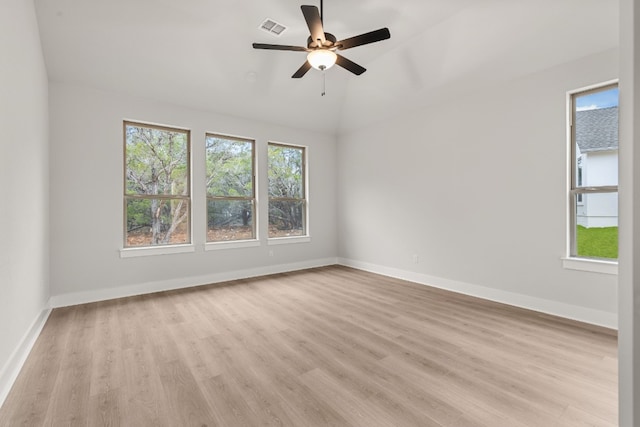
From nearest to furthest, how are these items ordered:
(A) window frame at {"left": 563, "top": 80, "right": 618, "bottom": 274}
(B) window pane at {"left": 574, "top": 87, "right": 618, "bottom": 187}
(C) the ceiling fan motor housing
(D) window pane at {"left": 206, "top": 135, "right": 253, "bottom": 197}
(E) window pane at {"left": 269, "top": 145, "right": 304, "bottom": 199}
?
(C) the ceiling fan motor housing → (B) window pane at {"left": 574, "top": 87, "right": 618, "bottom": 187} → (A) window frame at {"left": 563, "top": 80, "right": 618, "bottom": 274} → (D) window pane at {"left": 206, "top": 135, "right": 253, "bottom": 197} → (E) window pane at {"left": 269, "top": 145, "right": 304, "bottom": 199}

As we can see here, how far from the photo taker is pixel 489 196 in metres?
3.93

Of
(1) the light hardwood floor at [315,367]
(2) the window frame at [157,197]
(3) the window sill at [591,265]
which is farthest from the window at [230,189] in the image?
(3) the window sill at [591,265]

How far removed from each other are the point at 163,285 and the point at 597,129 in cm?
582

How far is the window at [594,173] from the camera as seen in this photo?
3088 mm

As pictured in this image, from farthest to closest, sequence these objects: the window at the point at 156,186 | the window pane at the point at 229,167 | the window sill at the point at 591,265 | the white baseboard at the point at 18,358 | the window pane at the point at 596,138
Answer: the window pane at the point at 229,167
the window at the point at 156,186
the window pane at the point at 596,138
the window sill at the point at 591,265
the white baseboard at the point at 18,358

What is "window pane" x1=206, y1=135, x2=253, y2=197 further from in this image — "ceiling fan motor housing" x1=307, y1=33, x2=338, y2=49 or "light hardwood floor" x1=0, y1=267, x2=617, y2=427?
"ceiling fan motor housing" x1=307, y1=33, x2=338, y2=49

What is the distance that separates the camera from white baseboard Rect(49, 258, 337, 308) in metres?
3.77

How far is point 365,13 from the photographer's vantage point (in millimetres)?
3359

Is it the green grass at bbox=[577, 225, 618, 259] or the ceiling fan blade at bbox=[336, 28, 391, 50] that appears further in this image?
the green grass at bbox=[577, 225, 618, 259]

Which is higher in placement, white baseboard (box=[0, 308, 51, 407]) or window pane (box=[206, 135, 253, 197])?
window pane (box=[206, 135, 253, 197])

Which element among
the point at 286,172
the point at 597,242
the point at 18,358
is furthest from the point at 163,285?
the point at 597,242

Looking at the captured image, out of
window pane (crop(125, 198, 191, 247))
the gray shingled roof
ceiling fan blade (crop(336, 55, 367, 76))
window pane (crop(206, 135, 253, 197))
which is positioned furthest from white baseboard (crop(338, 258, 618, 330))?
window pane (crop(125, 198, 191, 247))

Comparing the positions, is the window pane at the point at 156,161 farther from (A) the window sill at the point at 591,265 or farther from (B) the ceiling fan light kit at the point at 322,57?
(A) the window sill at the point at 591,265

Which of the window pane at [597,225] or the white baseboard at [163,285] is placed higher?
the window pane at [597,225]
